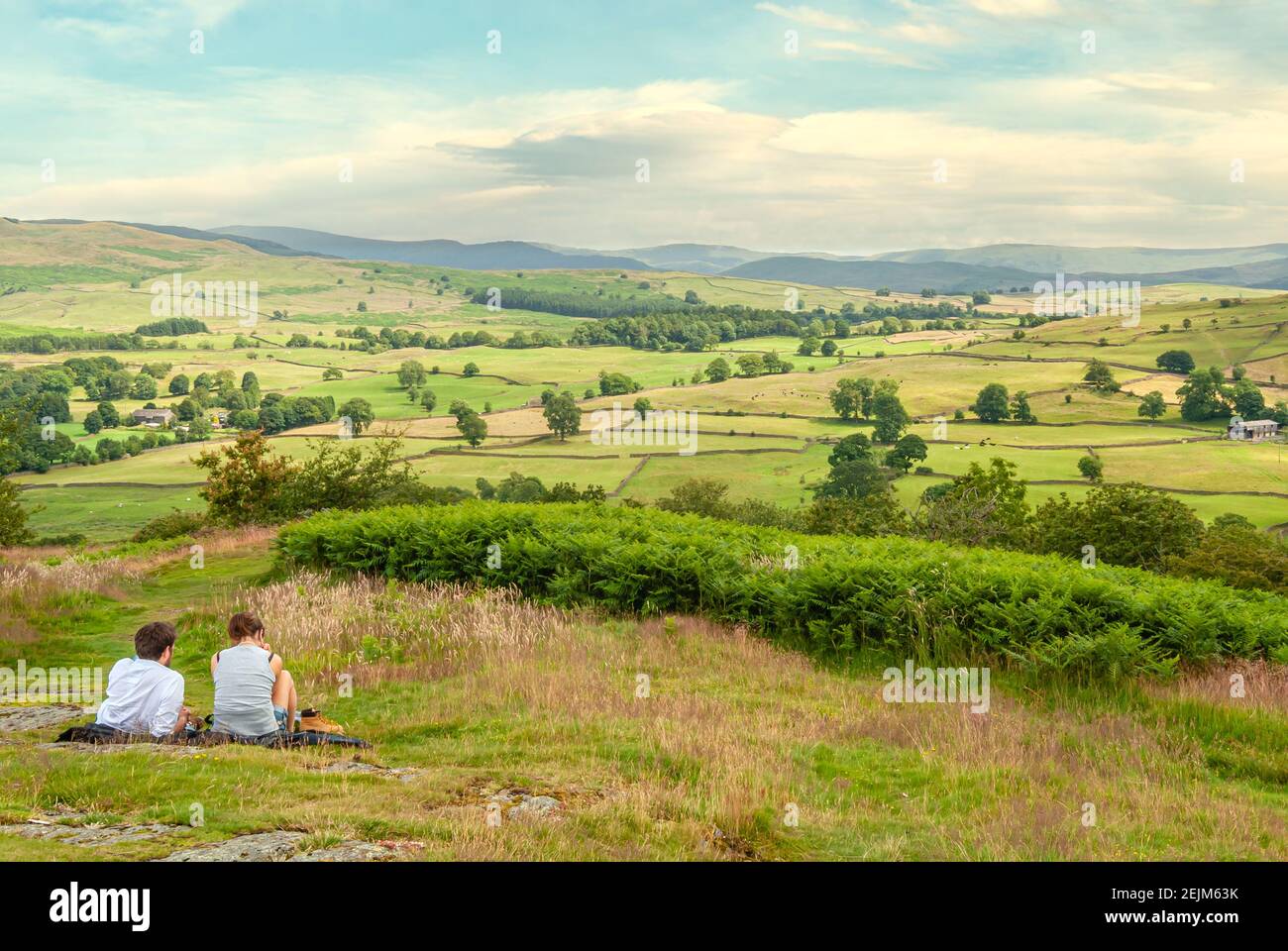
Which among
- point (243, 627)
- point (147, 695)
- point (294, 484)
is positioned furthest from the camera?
point (294, 484)

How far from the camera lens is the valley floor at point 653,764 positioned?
6742 millimetres

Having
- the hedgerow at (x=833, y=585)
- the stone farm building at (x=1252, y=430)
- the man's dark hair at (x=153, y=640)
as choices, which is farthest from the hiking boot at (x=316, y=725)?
the stone farm building at (x=1252, y=430)

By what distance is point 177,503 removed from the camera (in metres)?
94.5

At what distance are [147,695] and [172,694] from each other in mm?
226

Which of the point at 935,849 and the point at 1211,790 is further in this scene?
the point at 1211,790

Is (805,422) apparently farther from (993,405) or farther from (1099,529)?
(1099,529)

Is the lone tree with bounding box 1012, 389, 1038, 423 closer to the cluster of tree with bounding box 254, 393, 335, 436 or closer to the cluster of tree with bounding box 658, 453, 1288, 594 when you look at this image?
the cluster of tree with bounding box 658, 453, 1288, 594

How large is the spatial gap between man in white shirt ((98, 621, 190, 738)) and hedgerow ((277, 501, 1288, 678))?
7612 mm

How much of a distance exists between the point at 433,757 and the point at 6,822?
12.0 ft

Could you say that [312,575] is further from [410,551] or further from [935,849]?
[935,849]

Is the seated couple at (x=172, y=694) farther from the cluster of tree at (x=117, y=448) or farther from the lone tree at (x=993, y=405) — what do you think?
the cluster of tree at (x=117, y=448)

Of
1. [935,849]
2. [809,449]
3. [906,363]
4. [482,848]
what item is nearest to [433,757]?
[482,848]

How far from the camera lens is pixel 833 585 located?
14.1m

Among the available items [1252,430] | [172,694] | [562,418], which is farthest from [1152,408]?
[172,694]
